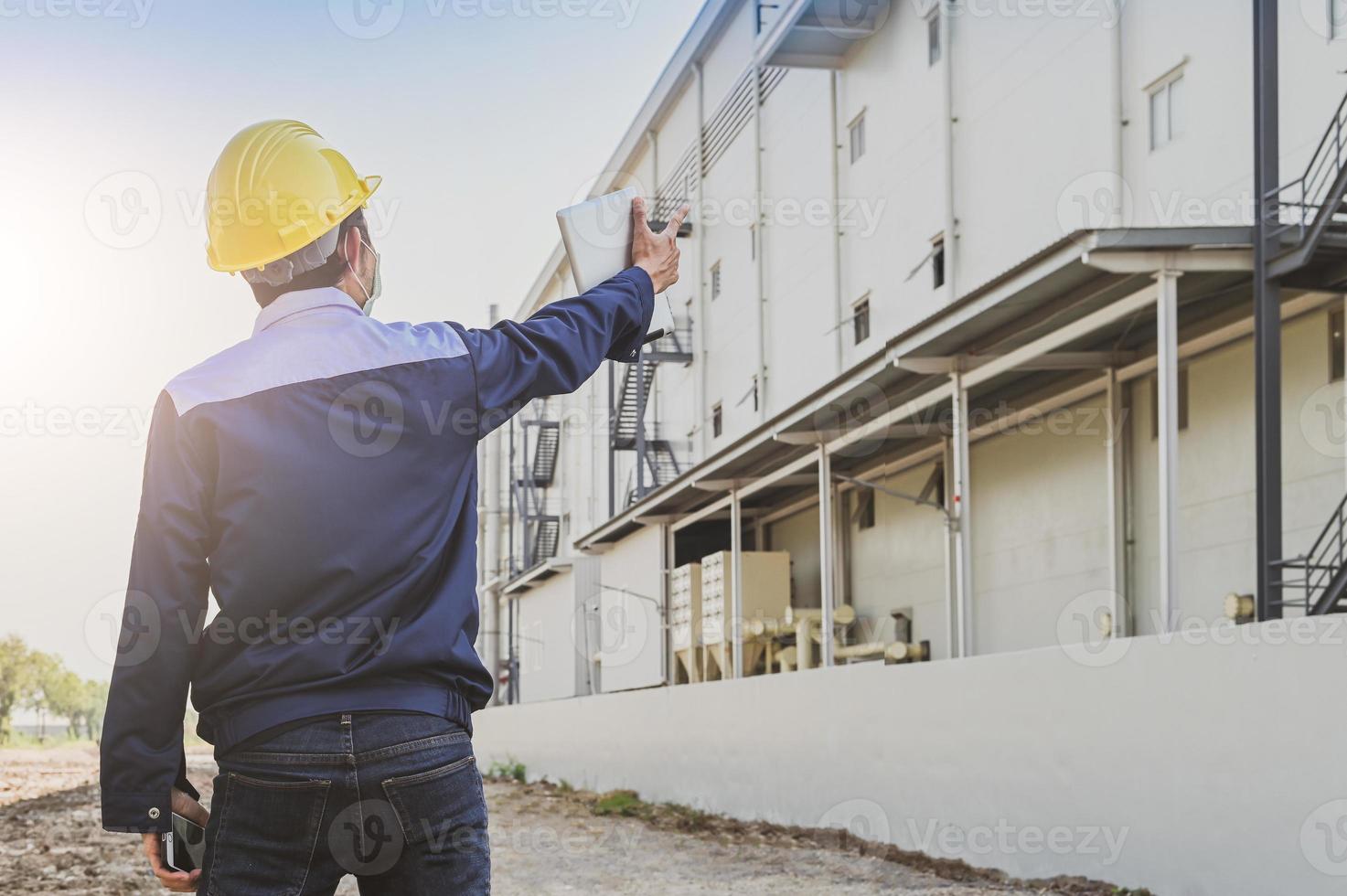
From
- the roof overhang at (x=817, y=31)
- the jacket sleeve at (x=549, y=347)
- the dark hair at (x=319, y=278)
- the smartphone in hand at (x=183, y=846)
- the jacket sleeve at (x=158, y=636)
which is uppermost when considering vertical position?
the roof overhang at (x=817, y=31)

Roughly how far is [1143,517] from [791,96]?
12.2m

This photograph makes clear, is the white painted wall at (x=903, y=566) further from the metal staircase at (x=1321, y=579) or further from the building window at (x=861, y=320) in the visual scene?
the metal staircase at (x=1321, y=579)

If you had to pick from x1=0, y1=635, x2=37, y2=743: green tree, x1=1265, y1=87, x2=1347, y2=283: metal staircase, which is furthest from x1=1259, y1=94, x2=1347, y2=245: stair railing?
x1=0, y1=635, x2=37, y2=743: green tree

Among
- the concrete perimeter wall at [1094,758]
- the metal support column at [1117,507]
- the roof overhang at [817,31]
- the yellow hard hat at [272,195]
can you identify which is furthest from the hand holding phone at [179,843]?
the roof overhang at [817,31]

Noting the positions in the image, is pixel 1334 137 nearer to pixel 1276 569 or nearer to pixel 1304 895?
pixel 1276 569

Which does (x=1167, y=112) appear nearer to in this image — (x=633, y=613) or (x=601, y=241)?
(x=601, y=241)

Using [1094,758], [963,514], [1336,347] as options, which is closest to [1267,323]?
[1336,347]

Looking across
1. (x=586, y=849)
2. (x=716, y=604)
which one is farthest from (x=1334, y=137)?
(x=716, y=604)

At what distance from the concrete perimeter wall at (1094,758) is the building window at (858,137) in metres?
8.95

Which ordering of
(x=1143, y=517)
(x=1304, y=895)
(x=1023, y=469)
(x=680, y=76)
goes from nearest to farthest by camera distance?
(x=1304, y=895) → (x=1143, y=517) → (x=1023, y=469) → (x=680, y=76)

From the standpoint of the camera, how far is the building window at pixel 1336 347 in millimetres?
12461

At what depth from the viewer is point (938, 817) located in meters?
11.9

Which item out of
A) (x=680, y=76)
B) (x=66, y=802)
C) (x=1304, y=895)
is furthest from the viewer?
(x=680, y=76)

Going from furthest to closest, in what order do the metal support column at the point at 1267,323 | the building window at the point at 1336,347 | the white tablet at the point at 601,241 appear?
the building window at the point at 1336,347
the metal support column at the point at 1267,323
the white tablet at the point at 601,241
